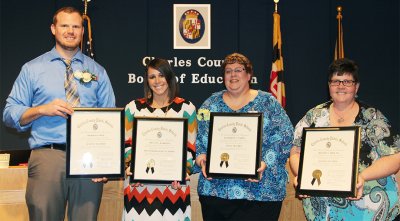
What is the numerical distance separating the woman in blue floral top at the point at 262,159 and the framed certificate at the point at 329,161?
345 millimetres

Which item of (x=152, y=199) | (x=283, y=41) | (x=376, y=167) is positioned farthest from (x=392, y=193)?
(x=283, y=41)

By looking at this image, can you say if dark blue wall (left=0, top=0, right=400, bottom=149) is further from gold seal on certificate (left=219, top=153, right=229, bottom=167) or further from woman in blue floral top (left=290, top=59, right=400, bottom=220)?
woman in blue floral top (left=290, top=59, right=400, bottom=220)

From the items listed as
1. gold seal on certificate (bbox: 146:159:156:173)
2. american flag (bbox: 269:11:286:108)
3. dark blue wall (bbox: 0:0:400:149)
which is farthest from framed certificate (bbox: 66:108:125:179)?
dark blue wall (bbox: 0:0:400:149)

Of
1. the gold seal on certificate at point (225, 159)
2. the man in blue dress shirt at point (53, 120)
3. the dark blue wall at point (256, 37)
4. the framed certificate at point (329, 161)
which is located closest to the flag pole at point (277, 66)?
the dark blue wall at point (256, 37)

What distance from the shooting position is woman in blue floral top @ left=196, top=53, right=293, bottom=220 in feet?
11.1

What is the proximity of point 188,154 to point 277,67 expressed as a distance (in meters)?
3.36

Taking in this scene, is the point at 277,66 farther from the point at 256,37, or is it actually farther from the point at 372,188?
the point at 372,188

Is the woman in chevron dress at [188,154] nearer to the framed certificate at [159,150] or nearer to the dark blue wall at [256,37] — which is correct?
the framed certificate at [159,150]

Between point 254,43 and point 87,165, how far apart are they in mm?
4295

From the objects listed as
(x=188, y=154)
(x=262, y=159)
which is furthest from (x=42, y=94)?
(x=262, y=159)

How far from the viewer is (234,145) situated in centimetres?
329

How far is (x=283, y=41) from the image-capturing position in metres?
6.98

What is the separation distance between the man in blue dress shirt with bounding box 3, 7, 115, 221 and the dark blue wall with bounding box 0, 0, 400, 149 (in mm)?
3704

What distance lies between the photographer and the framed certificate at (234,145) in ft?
10.7
